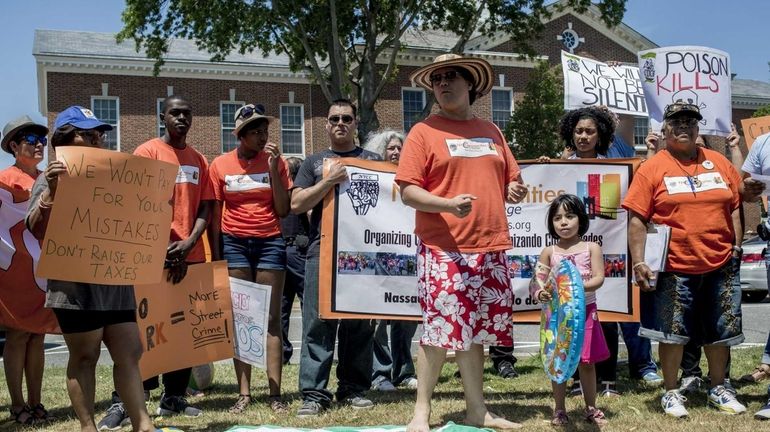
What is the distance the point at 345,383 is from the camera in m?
6.09

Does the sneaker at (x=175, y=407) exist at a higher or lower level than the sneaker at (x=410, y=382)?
higher

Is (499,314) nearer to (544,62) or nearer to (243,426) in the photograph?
(243,426)

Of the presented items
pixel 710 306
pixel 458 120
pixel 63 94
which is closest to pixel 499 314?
pixel 458 120

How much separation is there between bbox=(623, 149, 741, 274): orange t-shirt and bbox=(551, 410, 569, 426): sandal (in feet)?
4.09

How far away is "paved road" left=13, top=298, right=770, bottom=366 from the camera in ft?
35.2

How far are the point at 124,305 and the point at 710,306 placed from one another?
3.79 metres

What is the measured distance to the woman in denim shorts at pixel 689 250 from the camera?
5398 mm

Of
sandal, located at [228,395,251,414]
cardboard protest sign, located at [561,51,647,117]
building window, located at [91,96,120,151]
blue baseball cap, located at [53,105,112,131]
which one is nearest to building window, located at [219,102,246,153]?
building window, located at [91,96,120,151]

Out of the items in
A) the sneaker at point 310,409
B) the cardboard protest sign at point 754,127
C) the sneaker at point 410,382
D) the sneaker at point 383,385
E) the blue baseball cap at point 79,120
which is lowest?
the sneaker at point 410,382

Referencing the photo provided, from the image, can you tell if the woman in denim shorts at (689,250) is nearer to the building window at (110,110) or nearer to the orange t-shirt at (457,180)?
the orange t-shirt at (457,180)

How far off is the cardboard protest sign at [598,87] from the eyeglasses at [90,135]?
471 cm

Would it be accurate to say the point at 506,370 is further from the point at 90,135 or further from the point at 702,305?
the point at 90,135

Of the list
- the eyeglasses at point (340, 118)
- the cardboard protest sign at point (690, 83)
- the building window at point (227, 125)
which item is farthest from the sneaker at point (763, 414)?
the building window at point (227, 125)

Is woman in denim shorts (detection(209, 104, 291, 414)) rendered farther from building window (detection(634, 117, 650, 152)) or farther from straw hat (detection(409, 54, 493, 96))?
building window (detection(634, 117, 650, 152))
